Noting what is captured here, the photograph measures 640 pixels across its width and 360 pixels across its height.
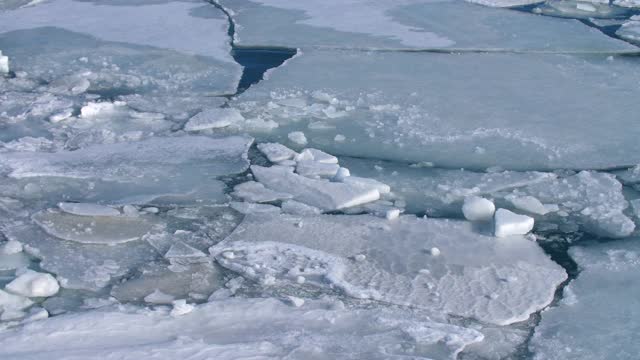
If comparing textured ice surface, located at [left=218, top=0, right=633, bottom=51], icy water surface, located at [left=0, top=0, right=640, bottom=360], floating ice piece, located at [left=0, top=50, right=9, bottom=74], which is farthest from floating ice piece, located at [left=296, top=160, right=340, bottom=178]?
floating ice piece, located at [left=0, top=50, right=9, bottom=74]

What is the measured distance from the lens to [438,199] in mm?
2947

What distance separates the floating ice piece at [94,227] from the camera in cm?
266

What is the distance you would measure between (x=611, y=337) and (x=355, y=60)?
2560 mm

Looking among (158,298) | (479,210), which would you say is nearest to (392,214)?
(479,210)

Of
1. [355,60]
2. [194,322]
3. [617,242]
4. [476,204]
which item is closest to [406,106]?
[355,60]

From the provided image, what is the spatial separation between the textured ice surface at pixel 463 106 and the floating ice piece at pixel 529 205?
34 centimetres

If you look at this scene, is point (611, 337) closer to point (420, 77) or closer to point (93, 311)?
point (93, 311)

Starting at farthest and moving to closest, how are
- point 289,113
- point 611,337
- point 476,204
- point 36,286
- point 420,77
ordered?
point 420,77 → point 289,113 → point 476,204 → point 36,286 → point 611,337

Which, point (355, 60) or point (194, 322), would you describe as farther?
point (355, 60)

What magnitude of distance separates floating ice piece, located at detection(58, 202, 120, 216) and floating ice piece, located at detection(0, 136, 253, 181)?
266mm

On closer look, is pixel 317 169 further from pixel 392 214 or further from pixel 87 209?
pixel 87 209

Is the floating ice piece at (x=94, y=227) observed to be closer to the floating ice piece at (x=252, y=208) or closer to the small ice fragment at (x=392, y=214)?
the floating ice piece at (x=252, y=208)

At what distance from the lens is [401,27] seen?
5078 mm

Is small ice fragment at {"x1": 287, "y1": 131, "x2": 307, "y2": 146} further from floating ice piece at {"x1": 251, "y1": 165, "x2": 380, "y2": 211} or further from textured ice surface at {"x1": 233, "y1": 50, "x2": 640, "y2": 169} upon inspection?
floating ice piece at {"x1": 251, "y1": 165, "x2": 380, "y2": 211}
